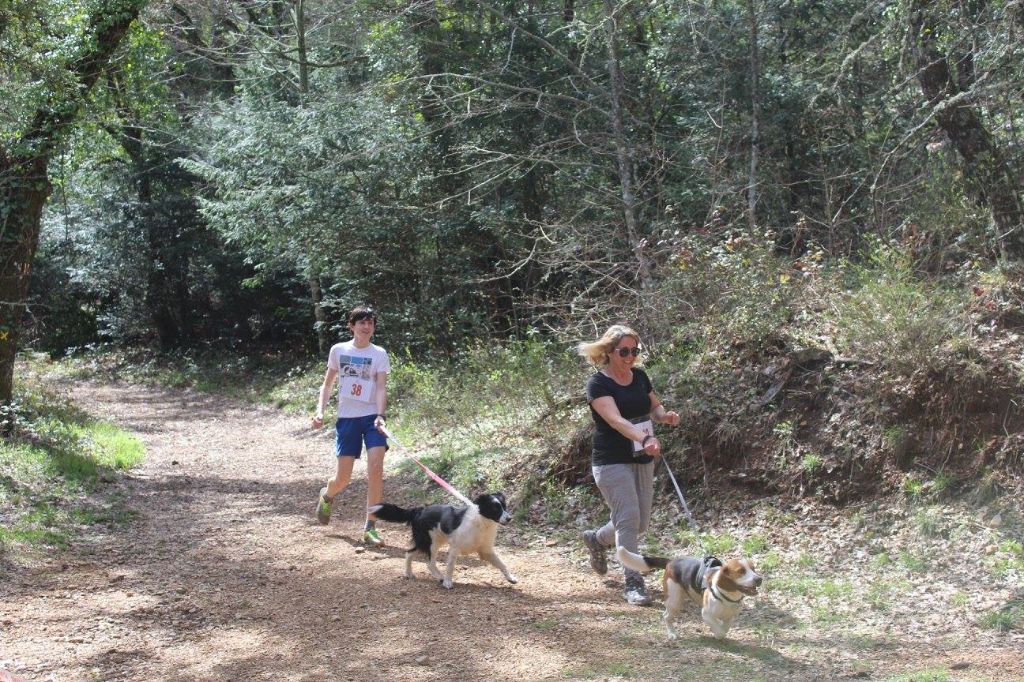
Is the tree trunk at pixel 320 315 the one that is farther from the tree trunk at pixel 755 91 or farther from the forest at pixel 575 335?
the tree trunk at pixel 755 91

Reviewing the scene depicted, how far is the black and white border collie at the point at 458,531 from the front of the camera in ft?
23.0

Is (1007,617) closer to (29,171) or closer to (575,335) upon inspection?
(575,335)

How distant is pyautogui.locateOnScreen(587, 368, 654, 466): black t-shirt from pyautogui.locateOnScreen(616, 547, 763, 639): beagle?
26.7 inches

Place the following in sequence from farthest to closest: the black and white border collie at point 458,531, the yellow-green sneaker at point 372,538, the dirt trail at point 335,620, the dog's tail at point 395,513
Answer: the yellow-green sneaker at point 372,538
the dog's tail at point 395,513
the black and white border collie at point 458,531
the dirt trail at point 335,620

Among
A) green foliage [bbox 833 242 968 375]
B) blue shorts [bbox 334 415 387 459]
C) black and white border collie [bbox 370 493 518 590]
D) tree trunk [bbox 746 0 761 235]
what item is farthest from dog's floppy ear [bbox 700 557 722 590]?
tree trunk [bbox 746 0 761 235]

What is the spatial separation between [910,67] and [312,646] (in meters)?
9.45

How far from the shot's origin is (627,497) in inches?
259

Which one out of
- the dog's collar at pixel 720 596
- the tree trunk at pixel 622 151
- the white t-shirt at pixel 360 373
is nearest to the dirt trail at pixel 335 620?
the dog's collar at pixel 720 596

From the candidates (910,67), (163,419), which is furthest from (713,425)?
(163,419)

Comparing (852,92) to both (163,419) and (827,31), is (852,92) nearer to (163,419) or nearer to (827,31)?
(827,31)

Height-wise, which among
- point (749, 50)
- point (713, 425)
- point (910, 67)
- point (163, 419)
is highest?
point (749, 50)

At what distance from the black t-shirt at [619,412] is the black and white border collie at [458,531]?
2.95 ft

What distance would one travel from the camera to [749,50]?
49.3ft

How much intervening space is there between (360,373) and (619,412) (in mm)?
2826
